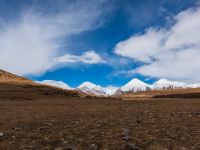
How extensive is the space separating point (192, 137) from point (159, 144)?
192 cm

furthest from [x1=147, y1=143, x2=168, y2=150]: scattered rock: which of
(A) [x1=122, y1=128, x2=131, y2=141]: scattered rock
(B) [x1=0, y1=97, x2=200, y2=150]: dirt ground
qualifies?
(A) [x1=122, y1=128, x2=131, y2=141]: scattered rock

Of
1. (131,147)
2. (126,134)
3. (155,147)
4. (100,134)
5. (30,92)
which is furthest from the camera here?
(30,92)

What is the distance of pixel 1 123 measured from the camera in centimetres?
1688

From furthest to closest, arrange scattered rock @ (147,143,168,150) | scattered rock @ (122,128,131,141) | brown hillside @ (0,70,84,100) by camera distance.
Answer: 1. brown hillside @ (0,70,84,100)
2. scattered rock @ (122,128,131,141)
3. scattered rock @ (147,143,168,150)

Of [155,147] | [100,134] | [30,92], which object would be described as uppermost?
[30,92]

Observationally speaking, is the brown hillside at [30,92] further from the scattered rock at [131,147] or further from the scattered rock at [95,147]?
the scattered rock at [131,147]

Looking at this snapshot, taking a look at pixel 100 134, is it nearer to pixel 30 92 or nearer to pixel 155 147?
pixel 155 147

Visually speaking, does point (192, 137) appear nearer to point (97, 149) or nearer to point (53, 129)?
point (97, 149)

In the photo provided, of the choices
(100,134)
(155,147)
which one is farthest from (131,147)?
(100,134)

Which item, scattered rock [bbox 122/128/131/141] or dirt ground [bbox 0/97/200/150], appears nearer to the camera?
dirt ground [bbox 0/97/200/150]

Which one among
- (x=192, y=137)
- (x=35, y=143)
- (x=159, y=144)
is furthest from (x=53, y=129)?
(x=192, y=137)

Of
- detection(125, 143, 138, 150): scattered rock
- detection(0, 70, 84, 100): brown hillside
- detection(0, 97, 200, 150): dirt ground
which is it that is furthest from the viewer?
detection(0, 70, 84, 100): brown hillside

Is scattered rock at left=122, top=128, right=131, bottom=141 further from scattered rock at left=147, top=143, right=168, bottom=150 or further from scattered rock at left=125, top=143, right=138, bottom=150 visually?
scattered rock at left=147, top=143, right=168, bottom=150

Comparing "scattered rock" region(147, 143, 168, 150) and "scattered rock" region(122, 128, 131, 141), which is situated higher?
"scattered rock" region(122, 128, 131, 141)
